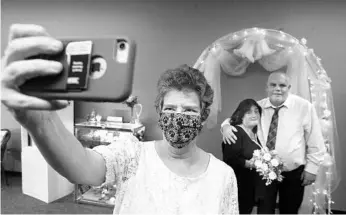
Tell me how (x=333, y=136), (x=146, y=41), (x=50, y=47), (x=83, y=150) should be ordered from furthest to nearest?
(x=146, y=41) → (x=333, y=136) → (x=83, y=150) → (x=50, y=47)

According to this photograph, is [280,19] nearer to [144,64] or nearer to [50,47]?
[144,64]

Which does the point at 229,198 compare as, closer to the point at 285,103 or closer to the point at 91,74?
the point at 91,74

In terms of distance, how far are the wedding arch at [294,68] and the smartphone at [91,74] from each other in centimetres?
242

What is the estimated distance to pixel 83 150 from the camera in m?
0.83

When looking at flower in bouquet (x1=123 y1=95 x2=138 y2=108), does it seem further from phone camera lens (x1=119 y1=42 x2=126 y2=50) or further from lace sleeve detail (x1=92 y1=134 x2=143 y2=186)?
phone camera lens (x1=119 y1=42 x2=126 y2=50)

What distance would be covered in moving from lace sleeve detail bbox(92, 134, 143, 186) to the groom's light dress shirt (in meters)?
1.77

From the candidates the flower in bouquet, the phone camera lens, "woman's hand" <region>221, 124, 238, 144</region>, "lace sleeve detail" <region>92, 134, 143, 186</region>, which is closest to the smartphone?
the phone camera lens

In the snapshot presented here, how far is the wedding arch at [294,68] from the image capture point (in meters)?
2.70

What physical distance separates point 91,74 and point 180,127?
68 cm

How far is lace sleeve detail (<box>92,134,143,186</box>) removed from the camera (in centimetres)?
100

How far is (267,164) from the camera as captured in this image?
248cm

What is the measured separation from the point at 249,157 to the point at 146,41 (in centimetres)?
225

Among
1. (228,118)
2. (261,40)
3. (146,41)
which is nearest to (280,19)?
(261,40)

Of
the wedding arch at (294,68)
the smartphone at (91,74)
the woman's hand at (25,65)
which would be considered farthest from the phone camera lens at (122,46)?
the wedding arch at (294,68)
